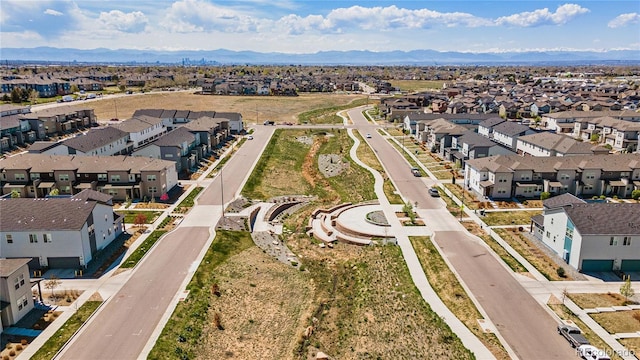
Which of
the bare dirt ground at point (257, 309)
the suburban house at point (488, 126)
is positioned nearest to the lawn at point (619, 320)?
the bare dirt ground at point (257, 309)

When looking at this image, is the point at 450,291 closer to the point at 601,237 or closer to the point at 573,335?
the point at 573,335

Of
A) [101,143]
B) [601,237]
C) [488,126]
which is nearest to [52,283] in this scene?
[101,143]

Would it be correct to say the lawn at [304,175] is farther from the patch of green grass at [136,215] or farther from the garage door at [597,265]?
the garage door at [597,265]

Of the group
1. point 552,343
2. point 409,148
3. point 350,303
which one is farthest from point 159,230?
point 409,148

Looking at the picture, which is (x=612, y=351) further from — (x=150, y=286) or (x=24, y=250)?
(x=24, y=250)

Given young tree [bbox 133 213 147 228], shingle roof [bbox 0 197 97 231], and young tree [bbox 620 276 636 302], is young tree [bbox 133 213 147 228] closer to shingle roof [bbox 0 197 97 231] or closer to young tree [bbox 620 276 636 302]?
shingle roof [bbox 0 197 97 231]

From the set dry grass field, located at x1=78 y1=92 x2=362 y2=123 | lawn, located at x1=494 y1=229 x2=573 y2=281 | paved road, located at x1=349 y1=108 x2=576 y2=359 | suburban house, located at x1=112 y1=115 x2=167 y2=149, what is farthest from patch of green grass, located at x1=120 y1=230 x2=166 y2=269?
dry grass field, located at x1=78 y1=92 x2=362 y2=123
